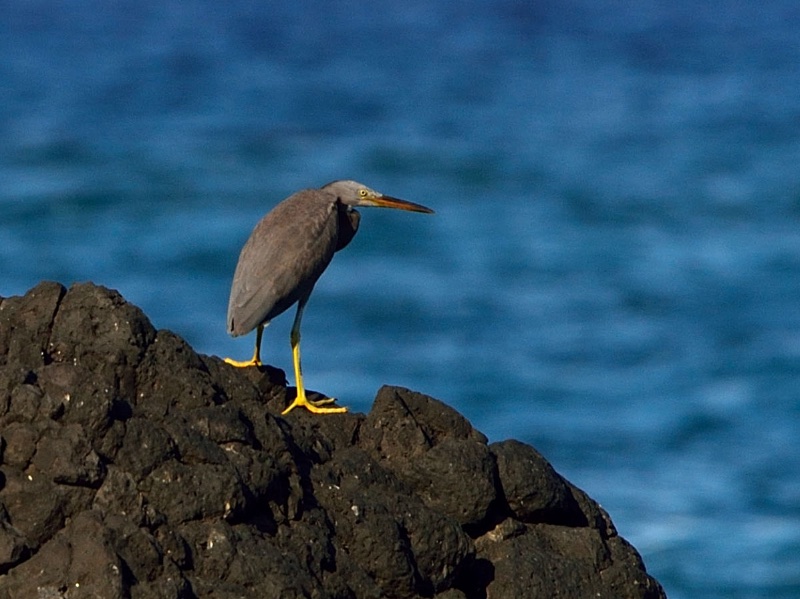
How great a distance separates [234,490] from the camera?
16.1 ft

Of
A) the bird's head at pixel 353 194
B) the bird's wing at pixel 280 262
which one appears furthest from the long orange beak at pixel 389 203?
the bird's wing at pixel 280 262

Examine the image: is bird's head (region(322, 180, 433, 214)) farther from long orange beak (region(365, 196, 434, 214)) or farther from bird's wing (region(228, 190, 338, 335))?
bird's wing (region(228, 190, 338, 335))

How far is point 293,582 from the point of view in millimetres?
4848

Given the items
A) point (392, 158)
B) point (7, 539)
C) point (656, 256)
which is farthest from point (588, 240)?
point (7, 539)

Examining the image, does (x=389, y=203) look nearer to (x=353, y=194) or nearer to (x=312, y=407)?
(x=353, y=194)

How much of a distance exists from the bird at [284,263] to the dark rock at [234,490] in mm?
627

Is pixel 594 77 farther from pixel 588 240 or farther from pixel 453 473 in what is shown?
pixel 453 473

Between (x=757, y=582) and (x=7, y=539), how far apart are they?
8.21 meters

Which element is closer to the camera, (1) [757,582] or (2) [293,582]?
(2) [293,582]

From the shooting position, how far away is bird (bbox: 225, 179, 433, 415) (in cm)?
693

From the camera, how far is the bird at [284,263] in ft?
22.7

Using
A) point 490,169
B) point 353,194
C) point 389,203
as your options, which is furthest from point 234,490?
point 490,169

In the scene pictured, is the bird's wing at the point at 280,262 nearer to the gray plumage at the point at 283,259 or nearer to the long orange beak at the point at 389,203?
the gray plumage at the point at 283,259

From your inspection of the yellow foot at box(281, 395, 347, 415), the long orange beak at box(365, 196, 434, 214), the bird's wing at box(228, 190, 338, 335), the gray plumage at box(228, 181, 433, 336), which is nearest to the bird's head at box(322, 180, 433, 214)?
the long orange beak at box(365, 196, 434, 214)
